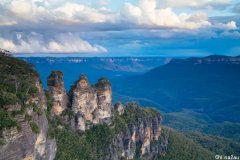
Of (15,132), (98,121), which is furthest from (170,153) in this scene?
(15,132)

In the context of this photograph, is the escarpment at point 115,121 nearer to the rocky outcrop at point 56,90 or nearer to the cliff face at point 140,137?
the cliff face at point 140,137

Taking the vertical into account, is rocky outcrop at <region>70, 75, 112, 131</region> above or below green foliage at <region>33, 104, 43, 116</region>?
below

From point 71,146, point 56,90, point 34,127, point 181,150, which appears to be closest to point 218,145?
point 181,150

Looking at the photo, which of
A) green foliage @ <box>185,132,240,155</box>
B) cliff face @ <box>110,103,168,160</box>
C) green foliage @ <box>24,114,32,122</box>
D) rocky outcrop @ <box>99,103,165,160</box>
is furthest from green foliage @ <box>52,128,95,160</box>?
green foliage @ <box>185,132,240,155</box>

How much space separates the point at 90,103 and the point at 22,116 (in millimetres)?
A: 39680

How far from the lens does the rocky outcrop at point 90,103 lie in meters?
96.3

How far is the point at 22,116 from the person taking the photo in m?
61.2

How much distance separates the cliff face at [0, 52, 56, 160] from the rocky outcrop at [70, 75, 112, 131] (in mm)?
14806

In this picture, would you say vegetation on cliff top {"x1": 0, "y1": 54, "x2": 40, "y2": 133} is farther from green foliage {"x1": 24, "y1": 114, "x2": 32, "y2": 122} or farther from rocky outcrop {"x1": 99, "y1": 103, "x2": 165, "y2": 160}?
rocky outcrop {"x1": 99, "y1": 103, "x2": 165, "y2": 160}

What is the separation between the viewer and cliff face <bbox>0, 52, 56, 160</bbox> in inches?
2210

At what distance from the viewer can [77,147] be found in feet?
295

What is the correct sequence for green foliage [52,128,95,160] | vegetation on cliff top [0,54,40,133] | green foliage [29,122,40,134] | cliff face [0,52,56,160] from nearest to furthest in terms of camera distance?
cliff face [0,52,56,160], vegetation on cliff top [0,54,40,133], green foliage [29,122,40,134], green foliage [52,128,95,160]

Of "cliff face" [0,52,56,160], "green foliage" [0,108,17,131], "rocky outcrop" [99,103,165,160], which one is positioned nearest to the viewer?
"green foliage" [0,108,17,131]

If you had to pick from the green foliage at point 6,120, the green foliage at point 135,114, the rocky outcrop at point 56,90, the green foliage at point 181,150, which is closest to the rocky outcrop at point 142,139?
the green foliage at point 135,114
